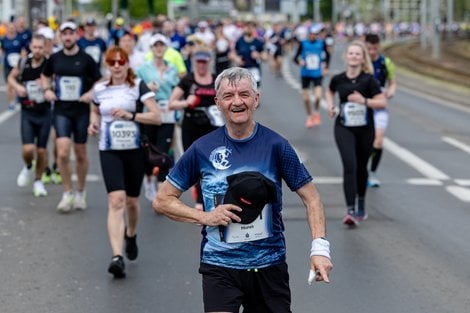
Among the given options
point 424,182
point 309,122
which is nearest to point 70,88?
point 424,182

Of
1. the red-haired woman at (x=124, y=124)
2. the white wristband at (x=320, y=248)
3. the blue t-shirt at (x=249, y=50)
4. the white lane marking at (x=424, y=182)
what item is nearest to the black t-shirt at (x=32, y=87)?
the red-haired woman at (x=124, y=124)

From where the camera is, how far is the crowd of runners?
5555mm

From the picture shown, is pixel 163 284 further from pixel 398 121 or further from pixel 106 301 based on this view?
pixel 398 121

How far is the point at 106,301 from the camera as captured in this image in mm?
8367

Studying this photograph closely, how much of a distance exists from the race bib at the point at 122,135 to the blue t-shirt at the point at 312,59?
42.5ft

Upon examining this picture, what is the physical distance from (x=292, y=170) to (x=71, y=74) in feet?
21.6

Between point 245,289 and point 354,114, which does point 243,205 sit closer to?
point 245,289

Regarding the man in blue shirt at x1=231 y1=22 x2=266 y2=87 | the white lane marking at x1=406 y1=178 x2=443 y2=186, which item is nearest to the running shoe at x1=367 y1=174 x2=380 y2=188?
the white lane marking at x1=406 y1=178 x2=443 y2=186

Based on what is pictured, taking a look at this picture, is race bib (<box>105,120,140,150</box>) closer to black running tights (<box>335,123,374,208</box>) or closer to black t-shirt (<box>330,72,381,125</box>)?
black running tights (<box>335,123,374,208</box>)

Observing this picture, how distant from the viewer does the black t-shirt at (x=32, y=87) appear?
43.2 ft

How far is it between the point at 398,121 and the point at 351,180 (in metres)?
12.1

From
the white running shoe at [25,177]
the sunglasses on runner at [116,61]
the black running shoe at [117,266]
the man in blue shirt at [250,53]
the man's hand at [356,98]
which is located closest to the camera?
the black running shoe at [117,266]

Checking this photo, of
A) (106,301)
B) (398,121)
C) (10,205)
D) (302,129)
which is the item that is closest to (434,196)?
(10,205)

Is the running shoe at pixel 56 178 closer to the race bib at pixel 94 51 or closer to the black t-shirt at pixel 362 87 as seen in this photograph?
the black t-shirt at pixel 362 87
